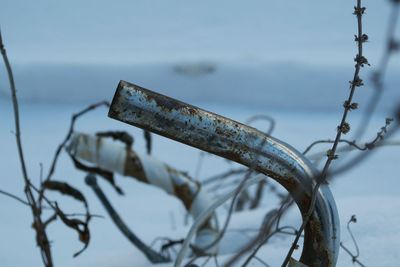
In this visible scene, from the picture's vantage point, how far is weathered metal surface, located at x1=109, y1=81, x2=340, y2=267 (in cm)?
56

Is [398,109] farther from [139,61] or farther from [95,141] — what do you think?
[139,61]

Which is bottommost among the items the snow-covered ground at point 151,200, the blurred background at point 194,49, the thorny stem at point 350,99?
the snow-covered ground at point 151,200

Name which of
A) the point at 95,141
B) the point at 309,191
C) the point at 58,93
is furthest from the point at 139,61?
the point at 309,191

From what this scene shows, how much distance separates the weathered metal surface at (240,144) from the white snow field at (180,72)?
114 cm

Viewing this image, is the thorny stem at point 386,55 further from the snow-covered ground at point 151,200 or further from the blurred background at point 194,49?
the blurred background at point 194,49

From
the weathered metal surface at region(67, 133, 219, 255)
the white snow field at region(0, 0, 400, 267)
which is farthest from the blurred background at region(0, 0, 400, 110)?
the weathered metal surface at region(67, 133, 219, 255)

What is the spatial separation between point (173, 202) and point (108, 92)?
893mm

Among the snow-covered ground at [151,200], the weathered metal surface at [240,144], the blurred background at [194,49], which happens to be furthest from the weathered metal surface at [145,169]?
the blurred background at [194,49]

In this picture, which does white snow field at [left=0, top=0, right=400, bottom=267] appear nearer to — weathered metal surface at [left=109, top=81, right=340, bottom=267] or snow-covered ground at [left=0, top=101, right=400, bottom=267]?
snow-covered ground at [left=0, top=101, right=400, bottom=267]

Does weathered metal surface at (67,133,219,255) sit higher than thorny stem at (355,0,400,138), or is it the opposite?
thorny stem at (355,0,400,138)

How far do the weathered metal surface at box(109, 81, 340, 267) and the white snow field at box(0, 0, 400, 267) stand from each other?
1.14 metres

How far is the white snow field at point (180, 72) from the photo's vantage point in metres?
2.21

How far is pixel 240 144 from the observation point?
1.96 ft

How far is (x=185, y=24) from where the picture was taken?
328cm
